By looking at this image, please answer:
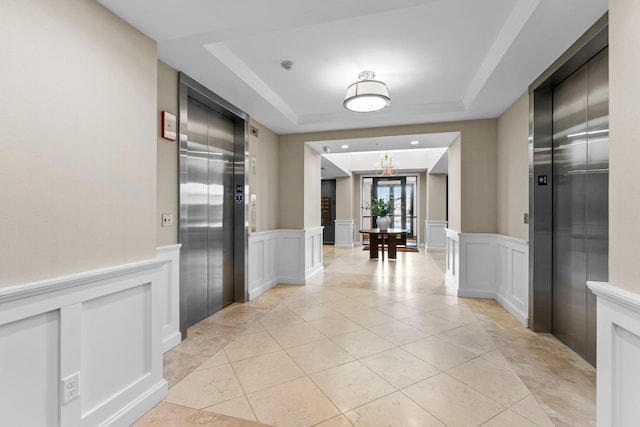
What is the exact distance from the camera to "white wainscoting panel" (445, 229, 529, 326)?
3.71 meters

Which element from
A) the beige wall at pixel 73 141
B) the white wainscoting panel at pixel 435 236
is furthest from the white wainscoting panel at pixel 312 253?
the white wainscoting panel at pixel 435 236

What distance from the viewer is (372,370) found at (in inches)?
92.3

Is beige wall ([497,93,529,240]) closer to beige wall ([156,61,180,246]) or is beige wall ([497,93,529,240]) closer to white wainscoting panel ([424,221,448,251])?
beige wall ([156,61,180,246])

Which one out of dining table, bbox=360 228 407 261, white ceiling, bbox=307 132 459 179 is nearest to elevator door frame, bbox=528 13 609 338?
A: white ceiling, bbox=307 132 459 179

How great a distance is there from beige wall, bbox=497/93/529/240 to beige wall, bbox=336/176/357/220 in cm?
644

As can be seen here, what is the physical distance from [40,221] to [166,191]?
51.4 inches

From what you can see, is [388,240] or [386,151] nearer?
[388,240]

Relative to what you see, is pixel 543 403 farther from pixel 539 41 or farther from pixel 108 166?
pixel 108 166

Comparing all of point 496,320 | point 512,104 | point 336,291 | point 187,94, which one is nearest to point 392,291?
point 336,291

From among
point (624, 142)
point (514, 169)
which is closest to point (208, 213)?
point (624, 142)

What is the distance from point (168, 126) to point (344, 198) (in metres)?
8.24

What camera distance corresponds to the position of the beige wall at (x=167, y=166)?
8.58ft

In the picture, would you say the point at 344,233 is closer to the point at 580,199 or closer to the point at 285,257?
the point at 285,257

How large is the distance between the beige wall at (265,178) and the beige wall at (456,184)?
284cm
